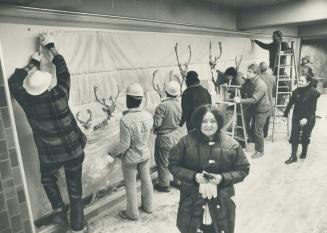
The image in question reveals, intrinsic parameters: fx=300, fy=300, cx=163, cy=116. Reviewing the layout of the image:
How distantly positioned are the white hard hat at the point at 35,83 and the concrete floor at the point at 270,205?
1.71 metres

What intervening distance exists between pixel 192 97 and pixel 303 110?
76.9 inches

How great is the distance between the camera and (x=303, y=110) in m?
4.83

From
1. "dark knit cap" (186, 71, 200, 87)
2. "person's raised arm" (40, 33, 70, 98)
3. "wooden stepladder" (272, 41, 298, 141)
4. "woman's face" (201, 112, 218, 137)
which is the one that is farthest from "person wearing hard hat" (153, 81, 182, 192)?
"wooden stepladder" (272, 41, 298, 141)

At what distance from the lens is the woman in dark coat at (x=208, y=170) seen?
2215mm

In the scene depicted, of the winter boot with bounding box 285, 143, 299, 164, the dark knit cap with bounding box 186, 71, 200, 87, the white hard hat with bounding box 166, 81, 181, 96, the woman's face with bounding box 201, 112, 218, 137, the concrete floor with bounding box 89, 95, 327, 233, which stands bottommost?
the concrete floor with bounding box 89, 95, 327, 233

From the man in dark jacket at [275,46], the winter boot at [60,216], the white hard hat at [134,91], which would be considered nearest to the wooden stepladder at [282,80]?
the man in dark jacket at [275,46]

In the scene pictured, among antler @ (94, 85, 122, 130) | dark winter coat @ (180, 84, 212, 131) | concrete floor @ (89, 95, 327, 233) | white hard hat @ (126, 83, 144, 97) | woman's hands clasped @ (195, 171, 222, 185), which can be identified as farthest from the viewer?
dark winter coat @ (180, 84, 212, 131)

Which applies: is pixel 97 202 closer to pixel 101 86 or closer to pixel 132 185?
pixel 132 185

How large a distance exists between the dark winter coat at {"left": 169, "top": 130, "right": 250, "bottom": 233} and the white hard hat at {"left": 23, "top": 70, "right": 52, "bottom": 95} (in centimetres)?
136

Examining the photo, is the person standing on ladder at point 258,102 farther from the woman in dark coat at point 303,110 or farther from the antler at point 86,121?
the antler at point 86,121

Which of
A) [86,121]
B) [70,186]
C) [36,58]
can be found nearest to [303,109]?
[86,121]

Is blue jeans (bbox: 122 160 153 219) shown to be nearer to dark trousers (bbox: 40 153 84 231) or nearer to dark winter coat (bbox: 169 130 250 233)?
dark trousers (bbox: 40 153 84 231)

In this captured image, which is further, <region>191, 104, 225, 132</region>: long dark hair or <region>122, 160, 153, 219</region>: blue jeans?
<region>122, 160, 153, 219</region>: blue jeans

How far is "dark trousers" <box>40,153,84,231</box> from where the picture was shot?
3.04 meters
